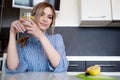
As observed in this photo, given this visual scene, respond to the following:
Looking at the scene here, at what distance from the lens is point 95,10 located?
8.46 ft

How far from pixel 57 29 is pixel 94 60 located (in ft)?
2.62

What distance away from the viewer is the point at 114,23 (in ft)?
8.89

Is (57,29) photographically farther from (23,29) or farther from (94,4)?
(23,29)

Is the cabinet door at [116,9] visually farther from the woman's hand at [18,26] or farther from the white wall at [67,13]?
the woman's hand at [18,26]

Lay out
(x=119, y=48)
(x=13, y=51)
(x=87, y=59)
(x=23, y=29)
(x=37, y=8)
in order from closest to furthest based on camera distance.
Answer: (x=23, y=29)
(x=13, y=51)
(x=37, y=8)
(x=87, y=59)
(x=119, y=48)

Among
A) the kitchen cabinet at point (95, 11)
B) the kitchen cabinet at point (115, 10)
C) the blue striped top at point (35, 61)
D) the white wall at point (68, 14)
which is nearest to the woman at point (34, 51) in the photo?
the blue striped top at point (35, 61)

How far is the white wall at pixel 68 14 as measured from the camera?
2857 millimetres

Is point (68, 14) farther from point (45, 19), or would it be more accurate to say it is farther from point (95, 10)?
point (45, 19)

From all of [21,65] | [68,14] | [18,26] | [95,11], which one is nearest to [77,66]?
[95,11]

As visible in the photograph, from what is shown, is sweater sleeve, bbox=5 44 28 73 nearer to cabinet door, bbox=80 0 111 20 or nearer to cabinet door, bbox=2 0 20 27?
cabinet door, bbox=80 0 111 20

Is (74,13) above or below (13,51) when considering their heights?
above

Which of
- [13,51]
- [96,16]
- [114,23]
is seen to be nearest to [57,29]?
[96,16]

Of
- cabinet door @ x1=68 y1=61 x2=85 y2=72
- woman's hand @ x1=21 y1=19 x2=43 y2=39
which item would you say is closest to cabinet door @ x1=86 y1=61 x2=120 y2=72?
cabinet door @ x1=68 y1=61 x2=85 y2=72

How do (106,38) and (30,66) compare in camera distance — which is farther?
(106,38)
